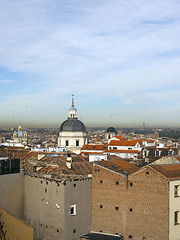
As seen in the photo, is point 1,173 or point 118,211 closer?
point 118,211

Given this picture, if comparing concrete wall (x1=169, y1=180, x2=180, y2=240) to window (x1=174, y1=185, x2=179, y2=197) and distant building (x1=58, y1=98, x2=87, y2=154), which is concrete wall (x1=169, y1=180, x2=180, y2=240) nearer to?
window (x1=174, y1=185, x2=179, y2=197)

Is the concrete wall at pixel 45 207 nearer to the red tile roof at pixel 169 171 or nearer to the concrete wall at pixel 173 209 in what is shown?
the red tile roof at pixel 169 171

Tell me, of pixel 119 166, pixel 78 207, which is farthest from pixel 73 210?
pixel 119 166

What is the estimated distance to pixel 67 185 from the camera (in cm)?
2730

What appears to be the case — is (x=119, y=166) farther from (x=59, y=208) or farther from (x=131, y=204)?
(x=59, y=208)

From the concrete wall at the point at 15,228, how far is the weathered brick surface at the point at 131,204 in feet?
22.3

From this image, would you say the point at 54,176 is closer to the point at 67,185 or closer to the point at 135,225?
the point at 67,185

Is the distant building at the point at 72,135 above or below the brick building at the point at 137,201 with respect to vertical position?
above

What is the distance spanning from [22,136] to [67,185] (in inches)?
6064

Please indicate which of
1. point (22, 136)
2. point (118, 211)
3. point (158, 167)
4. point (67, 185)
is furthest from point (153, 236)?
point (22, 136)

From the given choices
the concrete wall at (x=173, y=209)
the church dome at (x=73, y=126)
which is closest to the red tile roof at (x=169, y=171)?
the concrete wall at (x=173, y=209)

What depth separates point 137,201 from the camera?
27141mm

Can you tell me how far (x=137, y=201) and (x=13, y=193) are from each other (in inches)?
405

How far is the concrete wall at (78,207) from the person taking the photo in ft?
89.8
